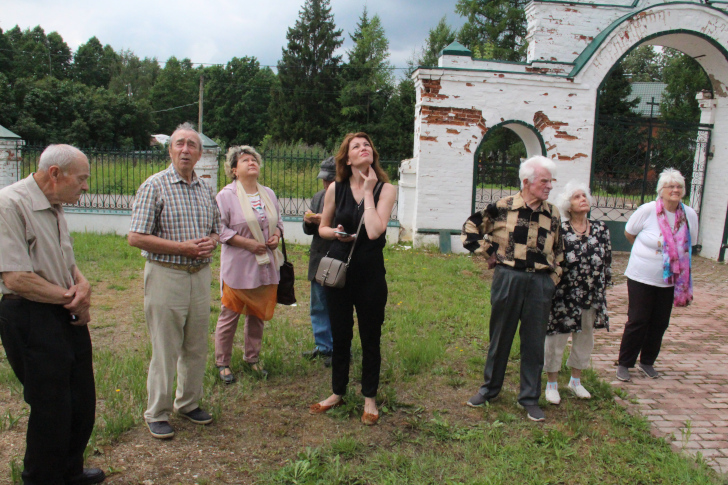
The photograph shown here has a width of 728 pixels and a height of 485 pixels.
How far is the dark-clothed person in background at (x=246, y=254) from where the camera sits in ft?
13.4

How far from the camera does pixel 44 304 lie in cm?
255

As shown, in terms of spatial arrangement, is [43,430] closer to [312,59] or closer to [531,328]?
[531,328]

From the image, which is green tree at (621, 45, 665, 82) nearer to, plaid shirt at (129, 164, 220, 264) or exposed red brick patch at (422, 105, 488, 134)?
exposed red brick patch at (422, 105, 488, 134)

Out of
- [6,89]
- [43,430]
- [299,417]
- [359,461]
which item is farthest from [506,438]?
[6,89]

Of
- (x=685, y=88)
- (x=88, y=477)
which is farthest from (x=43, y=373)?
(x=685, y=88)

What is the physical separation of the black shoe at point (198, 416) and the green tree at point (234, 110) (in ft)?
148

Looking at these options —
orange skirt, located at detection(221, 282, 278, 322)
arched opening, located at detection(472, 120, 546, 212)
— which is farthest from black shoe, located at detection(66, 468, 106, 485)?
arched opening, located at detection(472, 120, 546, 212)

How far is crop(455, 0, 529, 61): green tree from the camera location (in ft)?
118

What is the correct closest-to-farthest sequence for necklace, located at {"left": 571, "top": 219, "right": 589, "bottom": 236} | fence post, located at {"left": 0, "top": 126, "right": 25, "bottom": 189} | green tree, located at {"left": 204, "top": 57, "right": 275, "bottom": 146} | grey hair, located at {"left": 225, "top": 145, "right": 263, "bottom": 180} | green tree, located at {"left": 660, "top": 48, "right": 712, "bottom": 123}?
necklace, located at {"left": 571, "top": 219, "right": 589, "bottom": 236} < grey hair, located at {"left": 225, "top": 145, "right": 263, "bottom": 180} < fence post, located at {"left": 0, "top": 126, "right": 25, "bottom": 189} < green tree, located at {"left": 660, "top": 48, "right": 712, "bottom": 123} < green tree, located at {"left": 204, "top": 57, "right": 275, "bottom": 146}

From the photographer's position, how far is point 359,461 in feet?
10.5

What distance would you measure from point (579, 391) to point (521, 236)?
1.43 m

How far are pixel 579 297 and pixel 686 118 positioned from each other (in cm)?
2868

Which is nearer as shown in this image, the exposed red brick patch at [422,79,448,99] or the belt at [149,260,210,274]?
the belt at [149,260,210,274]

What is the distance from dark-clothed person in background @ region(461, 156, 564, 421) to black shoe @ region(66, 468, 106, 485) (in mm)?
2662
